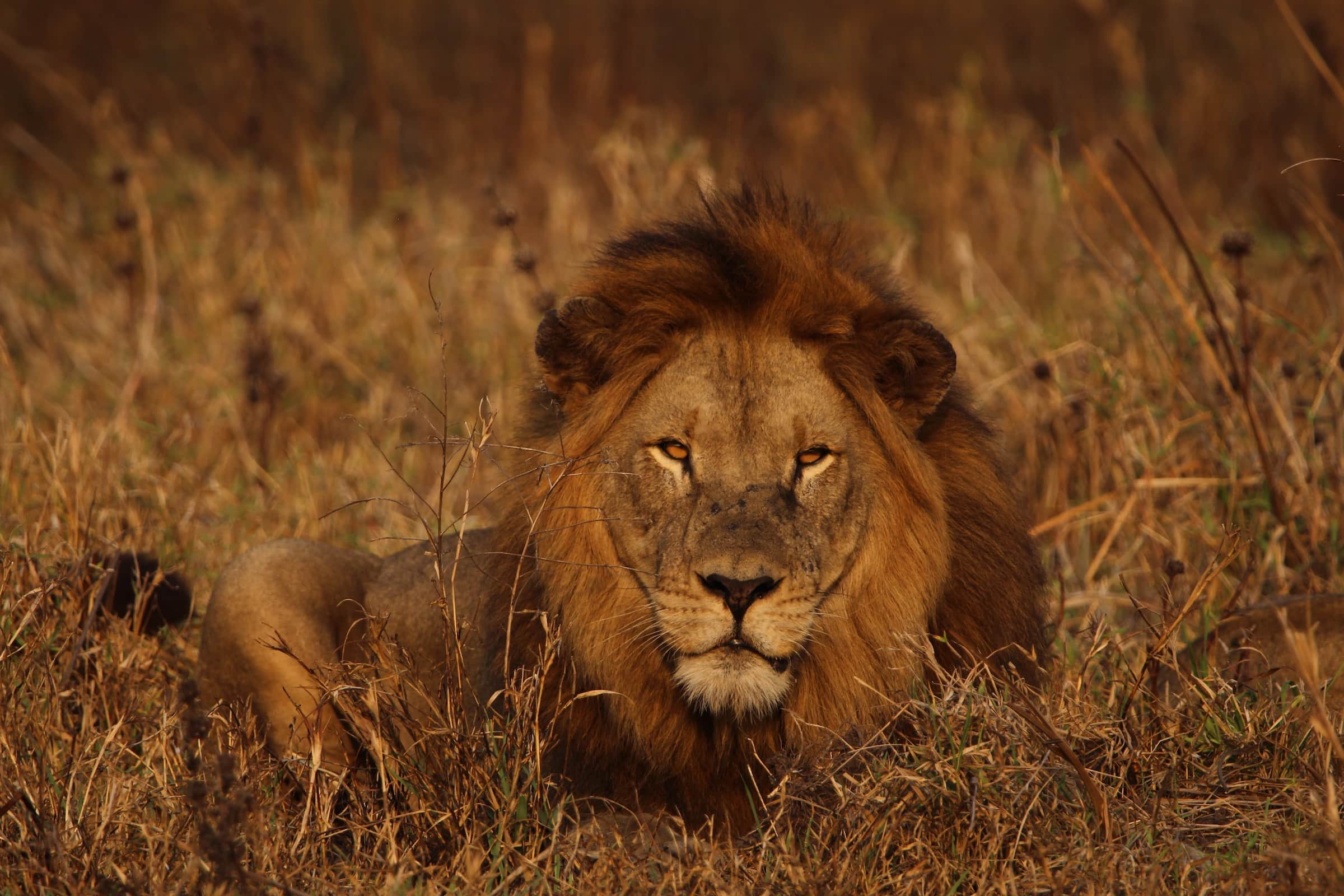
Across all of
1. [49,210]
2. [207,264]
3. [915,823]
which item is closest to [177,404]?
[207,264]

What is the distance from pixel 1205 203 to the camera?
1018cm

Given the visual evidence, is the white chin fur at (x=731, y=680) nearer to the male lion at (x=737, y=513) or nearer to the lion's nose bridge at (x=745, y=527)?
the male lion at (x=737, y=513)

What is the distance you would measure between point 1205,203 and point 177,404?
22.6 feet

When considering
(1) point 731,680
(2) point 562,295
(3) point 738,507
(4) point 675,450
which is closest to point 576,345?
(4) point 675,450

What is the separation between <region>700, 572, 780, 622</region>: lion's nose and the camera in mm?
3295

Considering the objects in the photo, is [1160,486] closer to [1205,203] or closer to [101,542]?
[101,542]

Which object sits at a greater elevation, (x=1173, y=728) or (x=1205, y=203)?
(x=1205, y=203)

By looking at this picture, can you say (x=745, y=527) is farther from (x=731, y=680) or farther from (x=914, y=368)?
(x=914, y=368)

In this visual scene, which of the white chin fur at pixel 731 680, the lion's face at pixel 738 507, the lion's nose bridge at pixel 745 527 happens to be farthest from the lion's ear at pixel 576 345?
the white chin fur at pixel 731 680

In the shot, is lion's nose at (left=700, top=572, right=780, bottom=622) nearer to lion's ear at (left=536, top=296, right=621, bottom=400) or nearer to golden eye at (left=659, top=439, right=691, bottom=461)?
golden eye at (left=659, top=439, right=691, bottom=461)

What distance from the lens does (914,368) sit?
3.74 meters

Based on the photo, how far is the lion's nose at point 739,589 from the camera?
3295mm

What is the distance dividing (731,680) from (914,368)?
94cm

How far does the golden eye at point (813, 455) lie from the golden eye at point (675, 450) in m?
0.27
